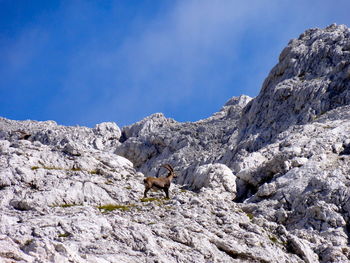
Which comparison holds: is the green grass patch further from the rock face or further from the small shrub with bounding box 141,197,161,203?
the small shrub with bounding box 141,197,161,203

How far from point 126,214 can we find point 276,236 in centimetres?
734

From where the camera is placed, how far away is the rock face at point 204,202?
18.9m

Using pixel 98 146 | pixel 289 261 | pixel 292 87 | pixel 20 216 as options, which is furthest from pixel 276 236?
pixel 98 146

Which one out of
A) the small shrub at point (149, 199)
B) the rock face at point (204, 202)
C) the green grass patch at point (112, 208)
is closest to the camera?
the rock face at point (204, 202)

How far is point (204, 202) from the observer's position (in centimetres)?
2833

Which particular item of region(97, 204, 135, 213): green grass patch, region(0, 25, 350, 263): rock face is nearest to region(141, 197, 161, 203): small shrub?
region(0, 25, 350, 263): rock face

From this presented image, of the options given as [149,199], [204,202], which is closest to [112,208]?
[149,199]

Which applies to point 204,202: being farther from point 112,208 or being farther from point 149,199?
point 112,208

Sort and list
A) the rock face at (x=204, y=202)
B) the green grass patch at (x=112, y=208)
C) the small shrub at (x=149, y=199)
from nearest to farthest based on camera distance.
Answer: the rock face at (x=204, y=202), the green grass patch at (x=112, y=208), the small shrub at (x=149, y=199)

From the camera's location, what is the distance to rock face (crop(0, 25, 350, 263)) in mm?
18938

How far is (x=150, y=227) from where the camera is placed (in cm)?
2142

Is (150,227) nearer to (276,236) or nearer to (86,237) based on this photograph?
(86,237)

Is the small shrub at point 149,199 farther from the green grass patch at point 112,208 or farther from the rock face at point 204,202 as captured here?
the green grass patch at point 112,208

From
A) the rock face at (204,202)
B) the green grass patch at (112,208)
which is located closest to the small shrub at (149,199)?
the rock face at (204,202)
